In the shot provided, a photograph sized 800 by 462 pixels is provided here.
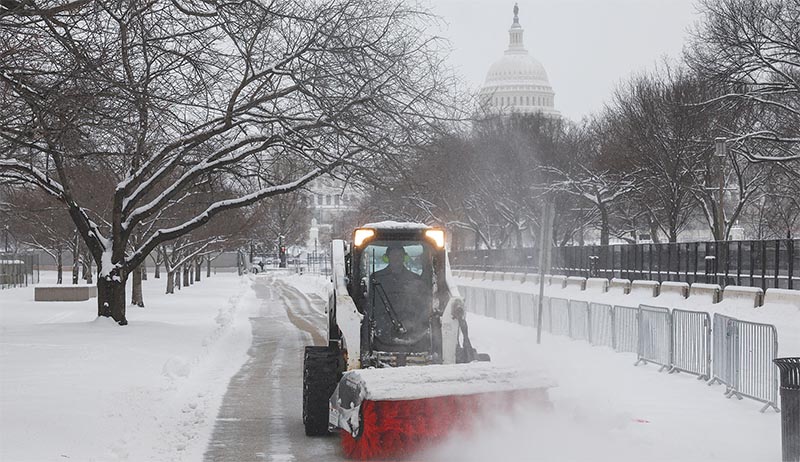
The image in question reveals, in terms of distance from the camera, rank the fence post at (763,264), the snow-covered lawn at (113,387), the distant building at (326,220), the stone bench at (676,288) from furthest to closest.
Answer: the distant building at (326,220) < the stone bench at (676,288) < the fence post at (763,264) < the snow-covered lawn at (113,387)

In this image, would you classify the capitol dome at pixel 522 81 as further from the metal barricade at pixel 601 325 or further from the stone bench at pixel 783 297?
the metal barricade at pixel 601 325

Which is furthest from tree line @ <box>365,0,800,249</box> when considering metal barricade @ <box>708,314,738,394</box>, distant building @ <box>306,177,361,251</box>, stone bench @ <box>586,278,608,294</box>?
distant building @ <box>306,177,361,251</box>

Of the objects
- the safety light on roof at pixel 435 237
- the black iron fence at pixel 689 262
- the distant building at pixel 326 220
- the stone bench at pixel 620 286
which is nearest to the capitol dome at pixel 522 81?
the distant building at pixel 326 220

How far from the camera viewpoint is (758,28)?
39.7 metres

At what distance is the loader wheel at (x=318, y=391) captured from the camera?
40.8ft

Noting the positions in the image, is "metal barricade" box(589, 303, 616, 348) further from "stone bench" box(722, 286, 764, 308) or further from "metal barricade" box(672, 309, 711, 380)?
"stone bench" box(722, 286, 764, 308)

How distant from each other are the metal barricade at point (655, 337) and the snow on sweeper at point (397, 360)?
6.34 meters

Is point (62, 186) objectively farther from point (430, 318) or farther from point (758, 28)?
point (758, 28)

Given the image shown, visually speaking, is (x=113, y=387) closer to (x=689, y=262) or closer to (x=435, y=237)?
(x=435, y=237)

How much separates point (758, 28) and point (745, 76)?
2198mm

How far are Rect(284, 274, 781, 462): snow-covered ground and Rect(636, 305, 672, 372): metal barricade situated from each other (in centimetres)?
73

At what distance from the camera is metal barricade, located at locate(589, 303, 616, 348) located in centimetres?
2267

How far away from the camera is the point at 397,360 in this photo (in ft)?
42.6

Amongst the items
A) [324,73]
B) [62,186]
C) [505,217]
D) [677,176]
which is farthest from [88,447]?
[505,217]
